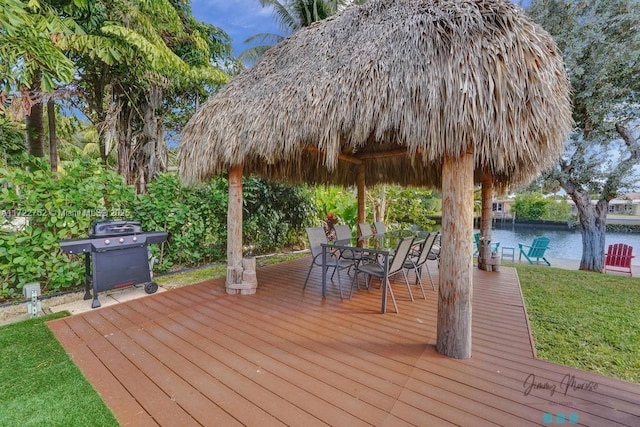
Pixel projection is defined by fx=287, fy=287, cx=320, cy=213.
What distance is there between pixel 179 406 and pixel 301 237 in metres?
7.15

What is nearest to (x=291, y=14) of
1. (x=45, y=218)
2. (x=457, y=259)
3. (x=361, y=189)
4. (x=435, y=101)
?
(x=361, y=189)

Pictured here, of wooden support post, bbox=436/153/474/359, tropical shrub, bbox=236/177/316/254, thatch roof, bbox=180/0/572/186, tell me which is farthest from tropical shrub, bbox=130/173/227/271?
wooden support post, bbox=436/153/474/359

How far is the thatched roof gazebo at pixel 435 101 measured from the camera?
101 inches

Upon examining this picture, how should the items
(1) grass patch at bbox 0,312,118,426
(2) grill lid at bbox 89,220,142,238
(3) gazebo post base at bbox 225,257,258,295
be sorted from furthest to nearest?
1. (3) gazebo post base at bbox 225,257,258,295
2. (2) grill lid at bbox 89,220,142,238
3. (1) grass patch at bbox 0,312,118,426

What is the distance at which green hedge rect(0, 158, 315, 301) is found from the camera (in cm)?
400

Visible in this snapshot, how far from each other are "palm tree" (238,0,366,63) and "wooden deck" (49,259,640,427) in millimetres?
12919

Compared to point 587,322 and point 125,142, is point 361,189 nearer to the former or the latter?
point 587,322

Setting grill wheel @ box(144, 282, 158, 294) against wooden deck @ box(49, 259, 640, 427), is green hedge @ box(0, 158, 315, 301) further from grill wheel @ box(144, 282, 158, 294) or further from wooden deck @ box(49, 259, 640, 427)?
wooden deck @ box(49, 259, 640, 427)

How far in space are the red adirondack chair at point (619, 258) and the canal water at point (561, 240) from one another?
682cm

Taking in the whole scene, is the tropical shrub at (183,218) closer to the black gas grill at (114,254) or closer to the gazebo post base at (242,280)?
the black gas grill at (114,254)

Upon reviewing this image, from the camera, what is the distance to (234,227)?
4516mm

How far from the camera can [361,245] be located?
4.89 m

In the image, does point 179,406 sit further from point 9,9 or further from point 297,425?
point 9,9

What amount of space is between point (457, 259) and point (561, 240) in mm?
25870
